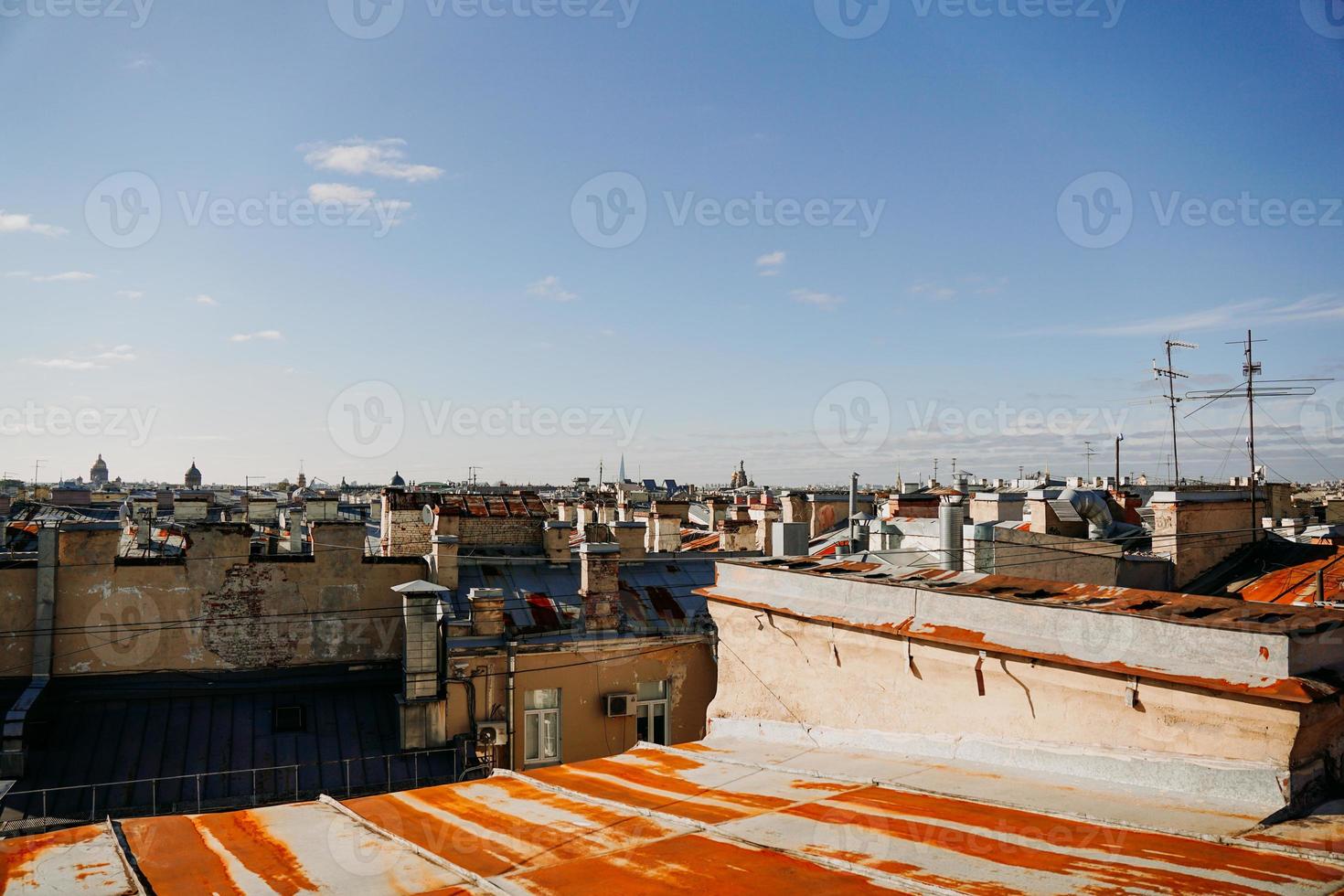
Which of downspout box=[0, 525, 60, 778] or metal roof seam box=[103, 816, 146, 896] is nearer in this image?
A: metal roof seam box=[103, 816, 146, 896]

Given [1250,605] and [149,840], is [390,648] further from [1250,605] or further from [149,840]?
[1250,605]

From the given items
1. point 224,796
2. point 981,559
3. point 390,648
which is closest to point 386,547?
point 390,648

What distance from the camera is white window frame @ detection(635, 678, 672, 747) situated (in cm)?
1395

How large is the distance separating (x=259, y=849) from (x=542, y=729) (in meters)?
7.91

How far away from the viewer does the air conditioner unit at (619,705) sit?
13492 millimetres

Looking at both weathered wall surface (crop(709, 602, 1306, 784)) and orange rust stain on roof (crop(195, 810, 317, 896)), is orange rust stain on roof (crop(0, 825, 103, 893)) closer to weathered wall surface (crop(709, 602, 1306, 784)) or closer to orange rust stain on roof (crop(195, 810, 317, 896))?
orange rust stain on roof (crop(195, 810, 317, 896))

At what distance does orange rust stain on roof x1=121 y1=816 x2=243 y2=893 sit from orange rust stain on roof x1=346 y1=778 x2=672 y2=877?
111cm

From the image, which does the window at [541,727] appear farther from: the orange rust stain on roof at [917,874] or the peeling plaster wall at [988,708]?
the orange rust stain on roof at [917,874]

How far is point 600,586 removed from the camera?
14586 millimetres

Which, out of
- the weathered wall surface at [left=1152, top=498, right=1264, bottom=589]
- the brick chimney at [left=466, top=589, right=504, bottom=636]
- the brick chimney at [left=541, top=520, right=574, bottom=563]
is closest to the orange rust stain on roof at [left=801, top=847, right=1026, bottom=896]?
the brick chimney at [left=466, top=589, right=504, bottom=636]

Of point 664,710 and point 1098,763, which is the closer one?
point 1098,763

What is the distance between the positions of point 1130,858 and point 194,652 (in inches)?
490

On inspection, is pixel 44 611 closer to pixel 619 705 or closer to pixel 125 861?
pixel 619 705

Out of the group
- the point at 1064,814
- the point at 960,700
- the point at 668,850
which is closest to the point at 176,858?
the point at 668,850
